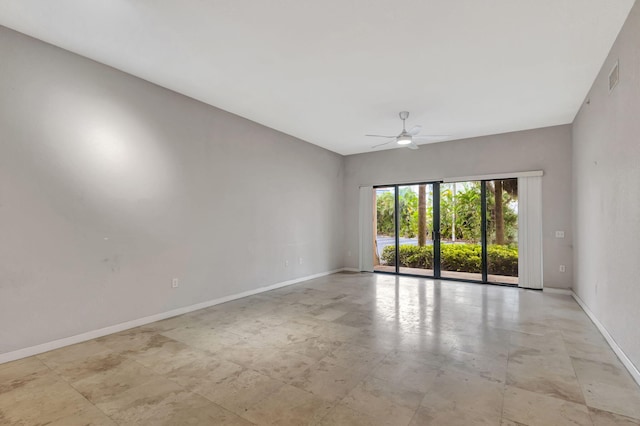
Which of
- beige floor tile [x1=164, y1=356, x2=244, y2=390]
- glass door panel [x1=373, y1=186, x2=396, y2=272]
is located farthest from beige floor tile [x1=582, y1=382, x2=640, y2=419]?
glass door panel [x1=373, y1=186, x2=396, y2=272]

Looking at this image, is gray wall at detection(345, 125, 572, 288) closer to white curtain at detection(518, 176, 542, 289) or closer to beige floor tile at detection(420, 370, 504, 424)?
white curtain at detection(518, 176, 542, 289)

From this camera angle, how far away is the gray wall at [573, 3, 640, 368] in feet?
8.36

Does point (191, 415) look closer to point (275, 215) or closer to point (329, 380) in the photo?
point (329, 380)

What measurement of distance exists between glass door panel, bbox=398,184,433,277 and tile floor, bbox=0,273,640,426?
315 centimetres

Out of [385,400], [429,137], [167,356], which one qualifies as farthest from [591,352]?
[429,137]

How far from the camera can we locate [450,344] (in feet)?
10.7

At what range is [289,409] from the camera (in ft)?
7.04

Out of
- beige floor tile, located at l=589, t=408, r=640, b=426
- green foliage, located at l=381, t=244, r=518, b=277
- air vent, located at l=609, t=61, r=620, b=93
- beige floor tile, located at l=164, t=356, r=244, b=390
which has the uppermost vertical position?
air vent, located at l=609, t=61, r=620, b=93

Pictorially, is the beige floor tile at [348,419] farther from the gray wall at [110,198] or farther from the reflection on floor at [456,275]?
the reflection on floor at [456,275]

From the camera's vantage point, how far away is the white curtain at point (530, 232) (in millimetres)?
5820

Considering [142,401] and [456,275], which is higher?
[456,275]

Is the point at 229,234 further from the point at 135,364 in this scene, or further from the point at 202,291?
the point at 135,364

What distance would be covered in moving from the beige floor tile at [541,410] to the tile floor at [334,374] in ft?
0.04

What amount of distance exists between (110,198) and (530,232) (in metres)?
6.98
